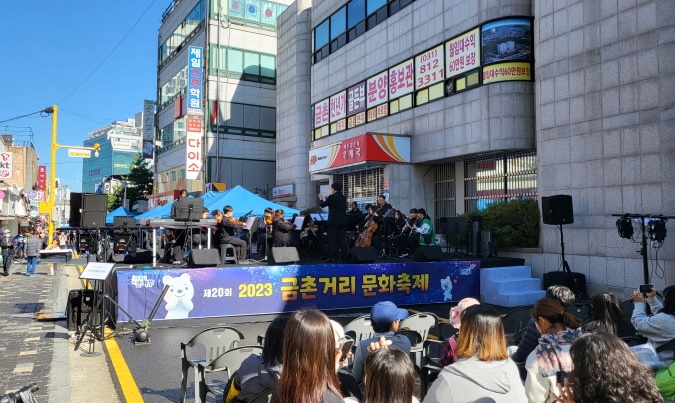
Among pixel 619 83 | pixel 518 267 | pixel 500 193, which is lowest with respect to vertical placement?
pixel 518 267

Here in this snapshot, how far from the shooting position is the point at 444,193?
61.8ft

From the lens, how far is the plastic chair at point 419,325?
5.44 metres

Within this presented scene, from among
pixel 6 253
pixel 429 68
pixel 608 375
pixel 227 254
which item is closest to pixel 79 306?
pixel 227 254

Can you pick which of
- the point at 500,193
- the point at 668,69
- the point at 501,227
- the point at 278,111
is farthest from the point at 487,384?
the point at 278,111

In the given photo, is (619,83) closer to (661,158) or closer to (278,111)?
(661,158)

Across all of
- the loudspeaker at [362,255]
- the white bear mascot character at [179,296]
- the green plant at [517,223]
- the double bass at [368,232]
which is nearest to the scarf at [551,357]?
the white bear mascot character at [179,296]

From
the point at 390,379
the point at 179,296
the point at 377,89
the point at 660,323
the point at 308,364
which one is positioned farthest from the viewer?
the point at 377,89

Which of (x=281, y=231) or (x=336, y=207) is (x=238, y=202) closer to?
(x=281, y=231)

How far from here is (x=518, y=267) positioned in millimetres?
13594

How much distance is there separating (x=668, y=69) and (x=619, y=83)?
107 centimetres

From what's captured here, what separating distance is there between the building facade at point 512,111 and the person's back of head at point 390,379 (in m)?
10.5

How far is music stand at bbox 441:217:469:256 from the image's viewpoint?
14934mm

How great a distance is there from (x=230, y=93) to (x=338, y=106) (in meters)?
13.3

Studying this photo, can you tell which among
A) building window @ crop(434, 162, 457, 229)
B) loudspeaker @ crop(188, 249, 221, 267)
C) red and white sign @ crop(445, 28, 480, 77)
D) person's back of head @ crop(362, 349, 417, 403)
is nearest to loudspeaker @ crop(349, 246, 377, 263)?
loudspeaker @ crop(188, 249, 221, 267)
